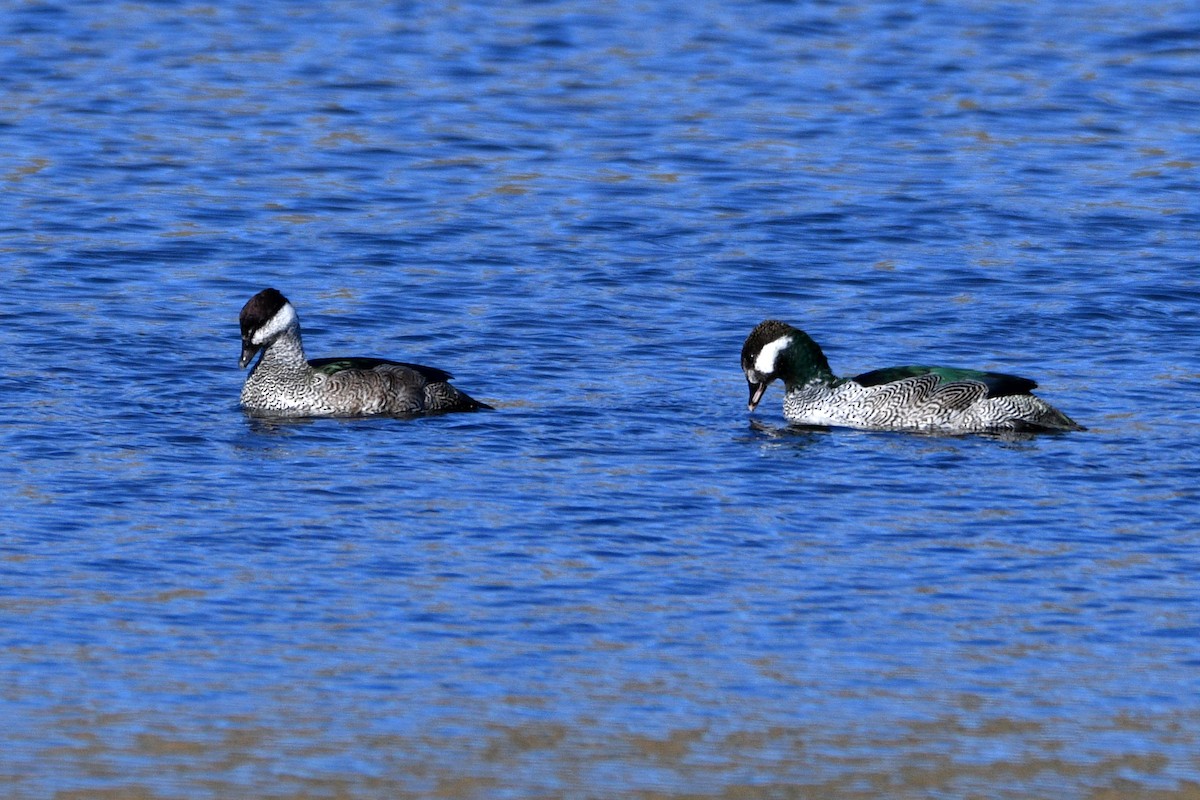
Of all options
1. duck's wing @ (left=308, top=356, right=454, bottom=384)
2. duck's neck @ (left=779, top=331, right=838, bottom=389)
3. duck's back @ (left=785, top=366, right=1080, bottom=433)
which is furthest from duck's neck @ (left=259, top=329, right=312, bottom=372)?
duck's back @ (left=785, top=366, right=1080, bottom=433)

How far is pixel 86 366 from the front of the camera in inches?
734

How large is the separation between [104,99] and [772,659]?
21007 mm

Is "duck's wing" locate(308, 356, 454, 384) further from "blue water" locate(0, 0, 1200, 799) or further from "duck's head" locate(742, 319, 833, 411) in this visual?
"duck's head" locate(742, 319, 833, 411)

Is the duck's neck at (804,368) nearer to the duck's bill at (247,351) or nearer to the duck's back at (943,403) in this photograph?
the duck's back at (943,403)

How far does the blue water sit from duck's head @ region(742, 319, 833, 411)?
0.32 metres

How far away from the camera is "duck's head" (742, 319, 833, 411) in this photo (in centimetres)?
1789

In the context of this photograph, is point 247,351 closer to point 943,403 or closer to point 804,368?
point 804,368

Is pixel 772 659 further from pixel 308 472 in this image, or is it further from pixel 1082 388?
pixel 1082 388

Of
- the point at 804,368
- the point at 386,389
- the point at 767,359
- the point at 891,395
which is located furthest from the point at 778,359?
the point at 386,389

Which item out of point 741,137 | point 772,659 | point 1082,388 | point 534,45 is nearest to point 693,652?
point 772,659

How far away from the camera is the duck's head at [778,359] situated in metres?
17.9

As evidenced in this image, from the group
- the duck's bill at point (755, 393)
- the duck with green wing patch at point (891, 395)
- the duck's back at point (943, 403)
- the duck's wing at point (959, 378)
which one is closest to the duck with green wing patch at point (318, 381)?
the duck's bill at point (755, 393)

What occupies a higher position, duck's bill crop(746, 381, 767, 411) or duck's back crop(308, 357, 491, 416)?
duck's back crop(308, 357, 491, 416)

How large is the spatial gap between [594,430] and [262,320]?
315cm
